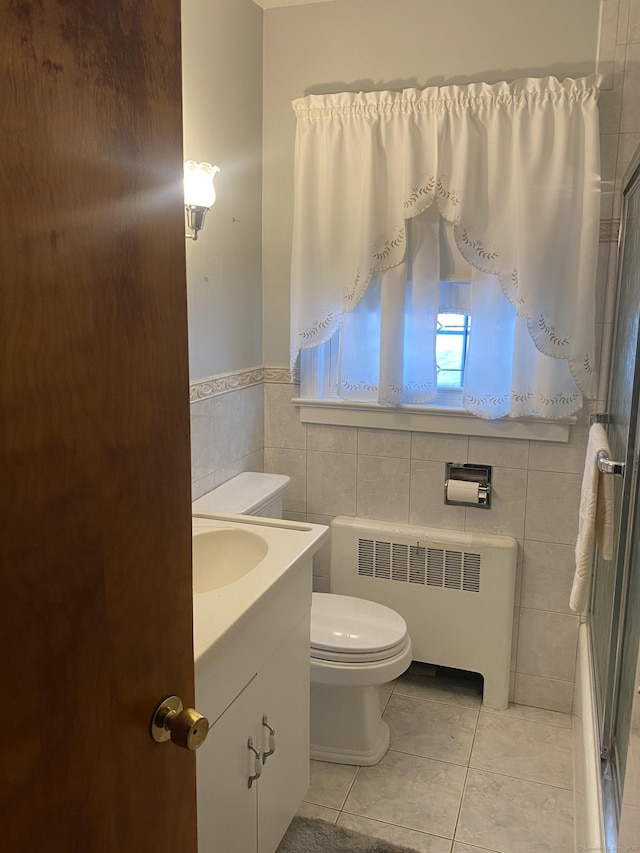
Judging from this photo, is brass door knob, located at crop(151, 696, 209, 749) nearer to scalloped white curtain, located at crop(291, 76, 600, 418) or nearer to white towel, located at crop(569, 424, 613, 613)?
white towel, located at crop(569, 424, 613, 613)

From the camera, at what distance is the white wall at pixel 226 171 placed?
2082 millimetres

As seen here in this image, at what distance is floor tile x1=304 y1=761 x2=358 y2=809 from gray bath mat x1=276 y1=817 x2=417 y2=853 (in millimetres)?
104

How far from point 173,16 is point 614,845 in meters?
1.50

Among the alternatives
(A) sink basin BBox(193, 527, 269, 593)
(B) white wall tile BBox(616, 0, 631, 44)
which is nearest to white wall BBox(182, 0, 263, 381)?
(A) sink basin BBox(193, 527, 269, 593)

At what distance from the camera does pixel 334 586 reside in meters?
2.69

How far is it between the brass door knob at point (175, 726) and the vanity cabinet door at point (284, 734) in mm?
686

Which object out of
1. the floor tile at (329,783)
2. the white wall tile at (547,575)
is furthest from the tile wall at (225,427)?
the white wall tile at (547,575)

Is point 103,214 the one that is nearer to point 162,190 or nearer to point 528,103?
point 162,190

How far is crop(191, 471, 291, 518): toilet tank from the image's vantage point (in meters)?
2.16

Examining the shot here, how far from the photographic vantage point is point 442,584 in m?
2.54

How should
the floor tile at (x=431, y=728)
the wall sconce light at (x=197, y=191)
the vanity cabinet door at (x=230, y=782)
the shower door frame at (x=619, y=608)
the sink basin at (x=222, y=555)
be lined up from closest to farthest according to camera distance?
1. the vanity cabinet door at (x=230, y=782)
2. the shower door frame at (x=619, y=608)
3. the sink basin at (x=222, y=555)
4. the wall sconce light at (x=197, y=191)
5. the floor tile at (x=431, y=728)

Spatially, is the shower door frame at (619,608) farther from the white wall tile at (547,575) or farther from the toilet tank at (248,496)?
the toilet tank at (248,496)

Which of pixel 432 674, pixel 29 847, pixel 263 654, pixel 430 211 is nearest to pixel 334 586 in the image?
pixel 432 674

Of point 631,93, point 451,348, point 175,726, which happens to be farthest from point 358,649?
point 631,93
